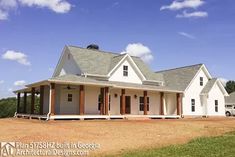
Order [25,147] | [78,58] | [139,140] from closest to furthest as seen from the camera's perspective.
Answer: [25,147]
[139,140]
[78,58]

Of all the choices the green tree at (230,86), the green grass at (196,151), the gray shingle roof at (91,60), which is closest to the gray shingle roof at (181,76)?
the gray shingle roof at (91,60)

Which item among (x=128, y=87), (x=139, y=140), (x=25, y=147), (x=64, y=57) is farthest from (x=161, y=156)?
(x=64, y=57)

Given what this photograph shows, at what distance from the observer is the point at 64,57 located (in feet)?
118

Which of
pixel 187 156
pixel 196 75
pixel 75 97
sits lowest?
pixel 187 156

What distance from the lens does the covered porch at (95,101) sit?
90.1 feet

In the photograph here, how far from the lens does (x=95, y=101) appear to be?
31.6 metres

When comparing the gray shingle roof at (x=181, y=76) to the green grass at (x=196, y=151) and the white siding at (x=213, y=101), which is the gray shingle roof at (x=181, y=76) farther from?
the green grass at (x=196, y=151)

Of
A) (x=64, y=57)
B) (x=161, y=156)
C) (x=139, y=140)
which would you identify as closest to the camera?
(x=161, y=156)

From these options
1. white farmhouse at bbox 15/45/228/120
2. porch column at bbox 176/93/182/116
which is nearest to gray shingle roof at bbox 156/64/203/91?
white farmhouse at bbox 15/45/228/120

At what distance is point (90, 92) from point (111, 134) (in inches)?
586

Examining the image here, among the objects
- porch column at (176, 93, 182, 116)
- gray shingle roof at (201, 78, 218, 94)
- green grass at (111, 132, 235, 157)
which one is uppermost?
gray shingle roof at (201, 78, 218, 94)

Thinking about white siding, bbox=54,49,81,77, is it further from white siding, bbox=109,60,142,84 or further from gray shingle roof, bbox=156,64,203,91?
gray shingle roof, bbox=156,64,203,91

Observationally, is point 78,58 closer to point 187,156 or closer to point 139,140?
point 139,140

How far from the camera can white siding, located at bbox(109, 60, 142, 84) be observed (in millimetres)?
34219
